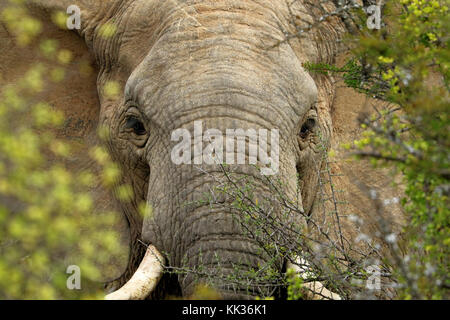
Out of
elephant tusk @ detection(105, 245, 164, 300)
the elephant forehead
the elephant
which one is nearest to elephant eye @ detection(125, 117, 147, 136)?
the elephant

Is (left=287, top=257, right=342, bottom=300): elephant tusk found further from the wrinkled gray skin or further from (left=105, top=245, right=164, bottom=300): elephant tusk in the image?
(left=105, top=245, right=164, bottom=300): elephant tusk

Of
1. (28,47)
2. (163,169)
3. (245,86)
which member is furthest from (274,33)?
(28,47)

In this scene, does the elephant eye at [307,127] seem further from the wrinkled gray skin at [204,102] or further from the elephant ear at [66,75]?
the elephant ear at [66,75]

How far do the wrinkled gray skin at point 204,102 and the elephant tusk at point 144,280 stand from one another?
2.2 inches

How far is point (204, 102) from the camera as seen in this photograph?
10.1ft

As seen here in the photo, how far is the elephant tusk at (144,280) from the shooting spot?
2904mm

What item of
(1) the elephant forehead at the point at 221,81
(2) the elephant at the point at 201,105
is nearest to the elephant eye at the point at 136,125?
(2) the elephant at the point at 201,105

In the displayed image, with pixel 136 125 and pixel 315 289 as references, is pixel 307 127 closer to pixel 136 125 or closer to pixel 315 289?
pixel 136 125

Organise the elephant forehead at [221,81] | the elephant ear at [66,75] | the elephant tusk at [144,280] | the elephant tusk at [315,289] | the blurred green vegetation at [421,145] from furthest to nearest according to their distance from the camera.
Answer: the elephant ear at [66,75] < the elephant forehead at [221,81] < the elephant tusk at [144,280] < the elephant tusk at [315,289] < the blurred green vegetation at [421,145]

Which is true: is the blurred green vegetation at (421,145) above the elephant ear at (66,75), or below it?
below

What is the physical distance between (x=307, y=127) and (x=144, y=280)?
3.50 feet

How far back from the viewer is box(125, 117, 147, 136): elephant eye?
139 inches

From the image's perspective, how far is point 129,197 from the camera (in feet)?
12.5

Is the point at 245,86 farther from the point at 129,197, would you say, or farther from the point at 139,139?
the point at 129,197
